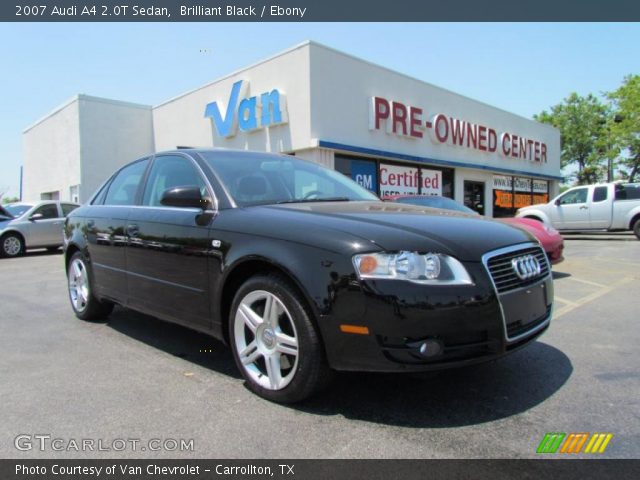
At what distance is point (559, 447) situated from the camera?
2.35m

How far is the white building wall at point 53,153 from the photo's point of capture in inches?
810

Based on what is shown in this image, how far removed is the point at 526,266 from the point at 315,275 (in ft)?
4.26

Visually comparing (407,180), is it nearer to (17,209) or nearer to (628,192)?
(628,192)

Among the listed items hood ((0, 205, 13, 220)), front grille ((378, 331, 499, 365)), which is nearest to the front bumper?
front grille ((378, 331, 499, 365))

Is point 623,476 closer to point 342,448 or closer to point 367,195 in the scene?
point 342,448

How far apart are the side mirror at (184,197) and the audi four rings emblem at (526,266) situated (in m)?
2.08

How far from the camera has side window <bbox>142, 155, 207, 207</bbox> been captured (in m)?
3.79

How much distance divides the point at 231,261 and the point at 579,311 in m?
4.05

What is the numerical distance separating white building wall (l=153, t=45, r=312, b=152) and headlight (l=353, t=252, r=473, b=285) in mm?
11790

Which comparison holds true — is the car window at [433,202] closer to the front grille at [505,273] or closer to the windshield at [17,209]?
the front grille at [505,273]

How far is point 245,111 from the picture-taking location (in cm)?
1582

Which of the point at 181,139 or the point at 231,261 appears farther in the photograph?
the point at 181,139

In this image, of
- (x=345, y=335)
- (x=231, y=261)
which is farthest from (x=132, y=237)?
(x=345, y=335)

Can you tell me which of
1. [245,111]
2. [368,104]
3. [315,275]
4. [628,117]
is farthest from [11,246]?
[628,117]
